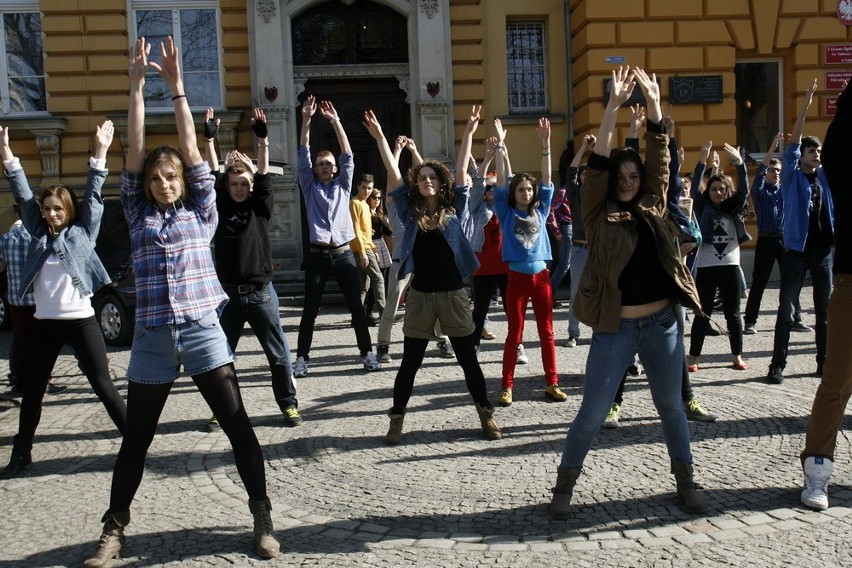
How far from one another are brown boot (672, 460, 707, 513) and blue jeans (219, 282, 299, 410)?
3.07 m

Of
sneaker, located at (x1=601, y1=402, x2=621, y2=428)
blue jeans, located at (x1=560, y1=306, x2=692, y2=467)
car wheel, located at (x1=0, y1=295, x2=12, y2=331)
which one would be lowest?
sneaker, located at (x1=601, y1=402, x2=621, y2=428)

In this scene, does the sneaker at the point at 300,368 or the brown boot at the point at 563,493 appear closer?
the brown boot at the point at 563,493

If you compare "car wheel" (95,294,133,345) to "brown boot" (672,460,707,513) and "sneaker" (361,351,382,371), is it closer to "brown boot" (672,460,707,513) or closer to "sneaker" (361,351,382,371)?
"sneaker" (361,351,382,371)

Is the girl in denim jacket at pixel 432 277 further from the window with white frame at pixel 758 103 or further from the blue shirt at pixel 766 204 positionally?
the window with white frame at pixel 758 103

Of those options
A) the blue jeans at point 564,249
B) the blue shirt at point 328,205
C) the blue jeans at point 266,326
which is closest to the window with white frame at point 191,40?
the blue jeans at point 564,249

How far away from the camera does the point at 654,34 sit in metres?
15.3

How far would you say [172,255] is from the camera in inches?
165

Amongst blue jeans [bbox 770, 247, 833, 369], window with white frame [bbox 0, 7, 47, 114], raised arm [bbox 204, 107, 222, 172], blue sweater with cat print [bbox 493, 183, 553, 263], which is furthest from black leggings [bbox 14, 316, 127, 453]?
window with white frame [bbox 0, 7, 47, 114]

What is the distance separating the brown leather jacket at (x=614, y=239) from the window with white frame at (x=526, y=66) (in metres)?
12.6

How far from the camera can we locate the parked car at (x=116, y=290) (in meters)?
10.5

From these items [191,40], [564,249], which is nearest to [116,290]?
[564,249]

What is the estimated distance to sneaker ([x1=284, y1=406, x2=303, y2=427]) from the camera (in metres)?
6.56

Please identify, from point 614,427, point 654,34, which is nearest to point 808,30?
point 654,34

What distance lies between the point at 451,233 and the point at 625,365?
6.14 feet
